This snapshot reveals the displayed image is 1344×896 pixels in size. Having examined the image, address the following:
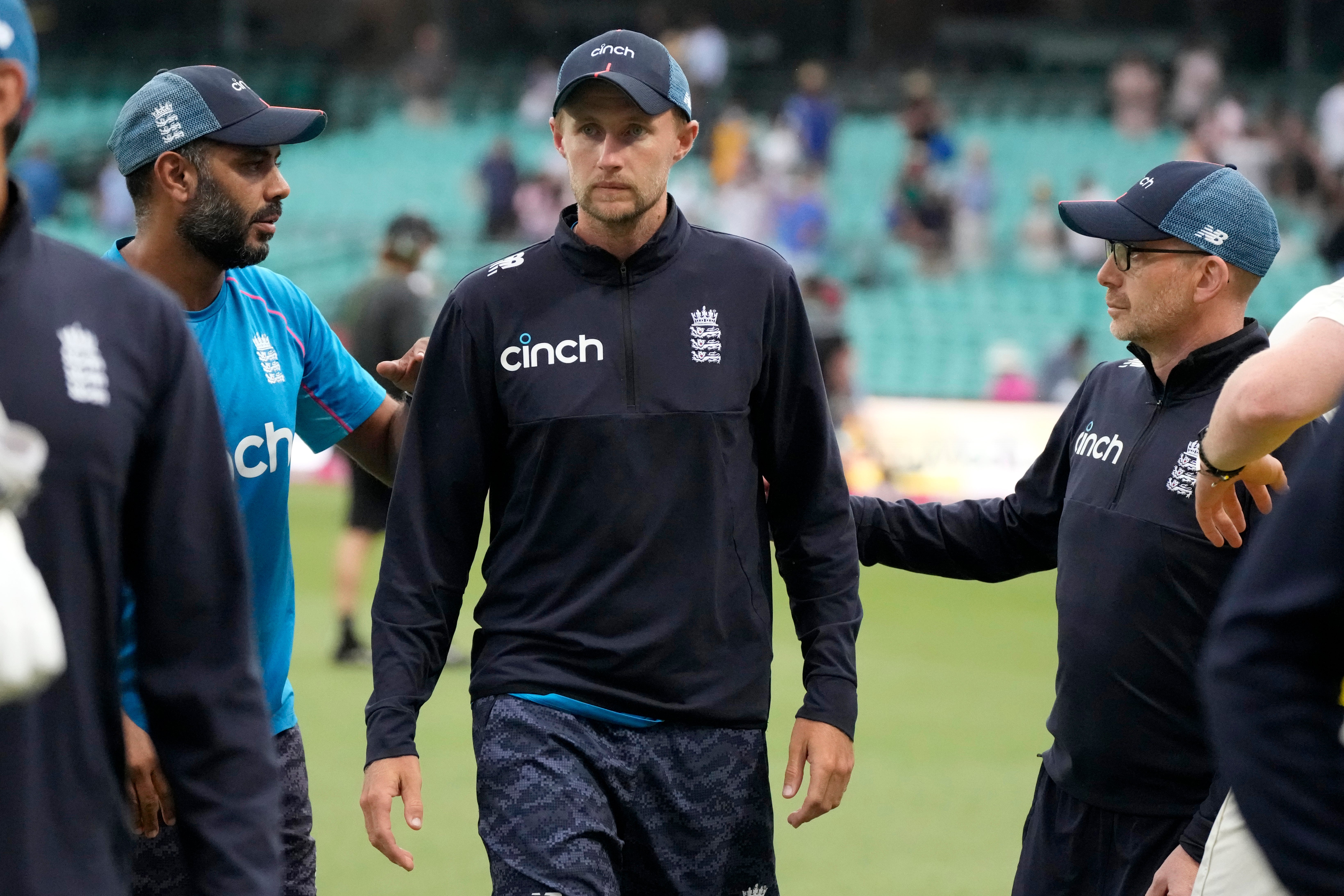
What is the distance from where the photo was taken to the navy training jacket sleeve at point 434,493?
151 inches

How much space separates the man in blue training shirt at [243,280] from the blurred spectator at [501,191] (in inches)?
820

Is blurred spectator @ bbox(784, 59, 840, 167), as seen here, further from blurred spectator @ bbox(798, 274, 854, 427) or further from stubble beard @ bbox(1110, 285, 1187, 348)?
stubble beard @ bbox(1110, 285, 1187, 348)

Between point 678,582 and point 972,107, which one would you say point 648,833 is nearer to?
point 678,582

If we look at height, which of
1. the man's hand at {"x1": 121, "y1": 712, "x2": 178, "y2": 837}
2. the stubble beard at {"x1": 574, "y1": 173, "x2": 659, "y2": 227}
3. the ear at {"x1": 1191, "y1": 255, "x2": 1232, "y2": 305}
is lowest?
the man's hand at {"x1": 121, "y1": 712, "x2": 178, "y2": 837}

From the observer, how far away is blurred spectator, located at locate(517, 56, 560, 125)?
28.4 m

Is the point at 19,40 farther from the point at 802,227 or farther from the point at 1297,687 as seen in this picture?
the point at 802,227

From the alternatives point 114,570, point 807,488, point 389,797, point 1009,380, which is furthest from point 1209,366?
point 1009,380

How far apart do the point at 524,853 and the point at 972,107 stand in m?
25.7

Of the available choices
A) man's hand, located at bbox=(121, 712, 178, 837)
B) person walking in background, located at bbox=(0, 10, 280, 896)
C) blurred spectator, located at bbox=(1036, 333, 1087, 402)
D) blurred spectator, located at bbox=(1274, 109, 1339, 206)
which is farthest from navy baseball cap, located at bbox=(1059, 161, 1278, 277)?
blurred spectator, located at bbox=(1274, 109, 1339, 206)

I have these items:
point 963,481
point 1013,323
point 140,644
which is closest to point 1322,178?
point 1013,323

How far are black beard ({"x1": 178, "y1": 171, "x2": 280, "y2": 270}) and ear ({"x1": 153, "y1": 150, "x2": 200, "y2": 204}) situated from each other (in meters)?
0.02

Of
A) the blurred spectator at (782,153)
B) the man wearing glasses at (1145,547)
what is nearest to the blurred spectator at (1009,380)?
the blurred spectator at (782,153)

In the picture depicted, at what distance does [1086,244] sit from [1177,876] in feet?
65.7

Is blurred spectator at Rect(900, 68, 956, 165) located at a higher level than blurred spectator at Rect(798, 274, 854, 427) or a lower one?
higher
